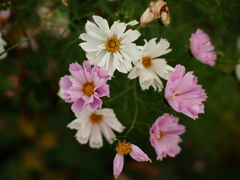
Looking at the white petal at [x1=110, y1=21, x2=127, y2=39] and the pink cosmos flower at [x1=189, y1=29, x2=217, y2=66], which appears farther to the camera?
the pink cosmos flower at [x1=189, y1=29, x2=217, y2=66]

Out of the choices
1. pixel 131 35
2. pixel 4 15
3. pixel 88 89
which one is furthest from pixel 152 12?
pixel 4 15

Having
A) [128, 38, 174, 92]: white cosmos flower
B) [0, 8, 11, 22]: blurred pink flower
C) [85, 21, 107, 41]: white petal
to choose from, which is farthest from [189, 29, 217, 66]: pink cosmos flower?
[0, 8, 11, 22]: blurred pink flower

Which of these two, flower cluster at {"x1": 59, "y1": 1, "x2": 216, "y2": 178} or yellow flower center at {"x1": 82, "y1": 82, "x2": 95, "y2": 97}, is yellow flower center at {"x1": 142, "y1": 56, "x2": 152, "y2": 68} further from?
yellow flower center at {"x1": 82, "y1": 82, "x2": 95, "y2": 97}

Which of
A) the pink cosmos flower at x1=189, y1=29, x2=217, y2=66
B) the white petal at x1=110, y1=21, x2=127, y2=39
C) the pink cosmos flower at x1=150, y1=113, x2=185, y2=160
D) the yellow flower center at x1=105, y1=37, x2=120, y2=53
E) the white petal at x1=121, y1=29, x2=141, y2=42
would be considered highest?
the white petal at x1=110, y1=21, x2=127, y2=39

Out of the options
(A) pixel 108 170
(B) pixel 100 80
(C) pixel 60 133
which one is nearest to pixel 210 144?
(A) pixel 108 170

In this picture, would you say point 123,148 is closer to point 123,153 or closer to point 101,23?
point 123,153

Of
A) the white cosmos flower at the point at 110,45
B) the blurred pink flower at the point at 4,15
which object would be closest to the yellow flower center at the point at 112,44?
the white cosmos flower at the point at 110,45
